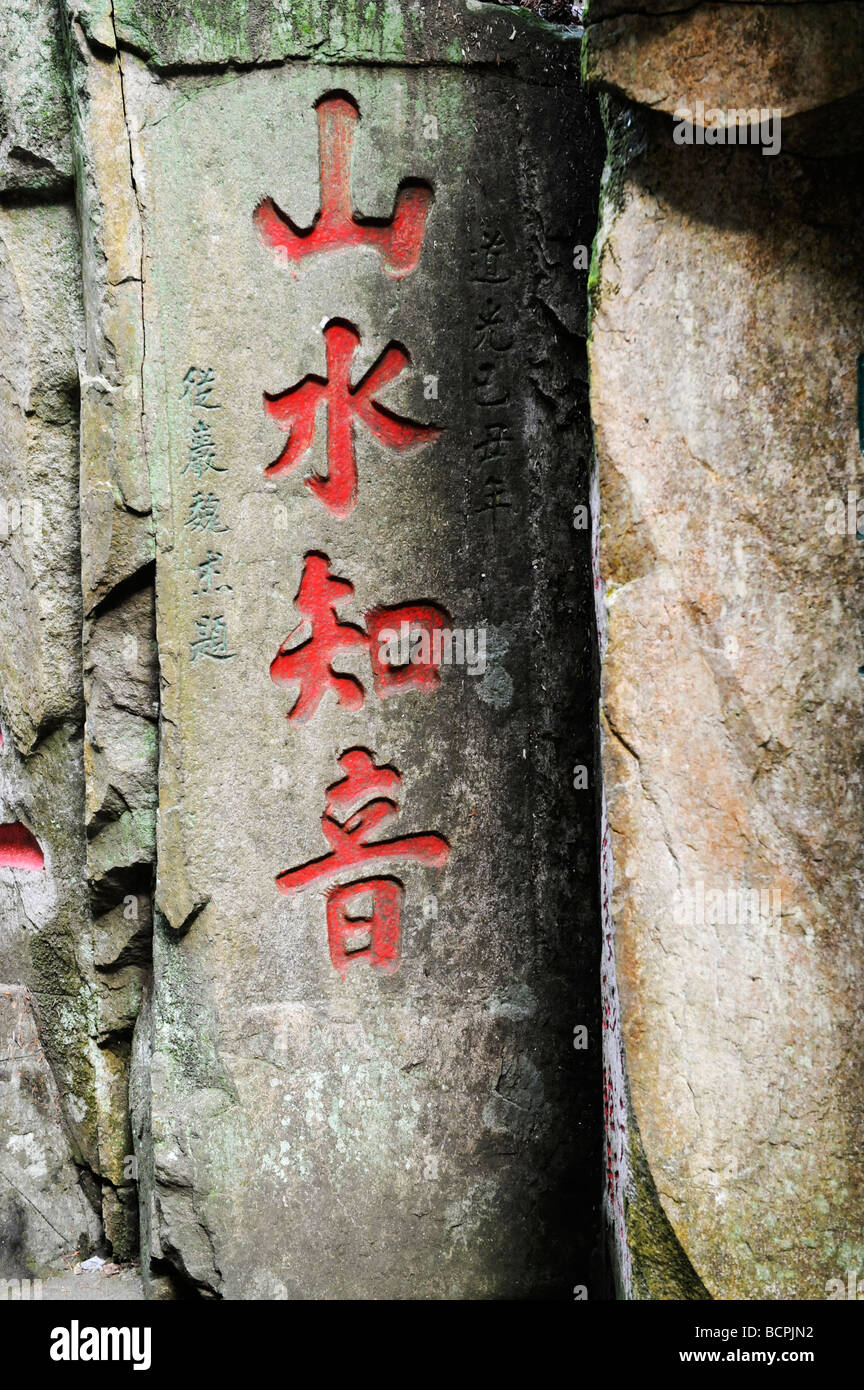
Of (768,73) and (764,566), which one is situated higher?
(768,73)

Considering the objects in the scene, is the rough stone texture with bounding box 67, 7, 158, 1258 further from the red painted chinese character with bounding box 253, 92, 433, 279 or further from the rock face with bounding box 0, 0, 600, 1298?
the red painted chinese character with bounding box 253, 92, 433, 279

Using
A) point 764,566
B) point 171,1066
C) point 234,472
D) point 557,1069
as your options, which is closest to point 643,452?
point 764,566

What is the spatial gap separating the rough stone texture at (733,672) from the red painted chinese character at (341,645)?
0.77 m

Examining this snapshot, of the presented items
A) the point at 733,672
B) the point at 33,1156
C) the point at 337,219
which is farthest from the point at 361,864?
the point at 337,219

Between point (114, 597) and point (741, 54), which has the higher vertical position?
point (741, 54)

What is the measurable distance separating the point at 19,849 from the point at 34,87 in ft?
7.91

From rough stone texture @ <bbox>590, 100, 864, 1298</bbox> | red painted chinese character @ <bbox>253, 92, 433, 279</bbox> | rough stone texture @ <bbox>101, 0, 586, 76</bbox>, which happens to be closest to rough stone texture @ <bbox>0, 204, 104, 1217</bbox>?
rough stone texture @ <bbox>101, 0, 586, 76</bbox>

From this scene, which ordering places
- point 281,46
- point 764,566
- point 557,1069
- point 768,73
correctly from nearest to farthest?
point 768,73
point 764,566
point 281,46
point 557,1069

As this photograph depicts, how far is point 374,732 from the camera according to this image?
388 centimetres

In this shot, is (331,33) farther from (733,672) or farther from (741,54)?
(733,672)

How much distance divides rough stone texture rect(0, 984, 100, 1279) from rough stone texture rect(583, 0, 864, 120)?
335 cm

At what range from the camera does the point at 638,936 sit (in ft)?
10.7

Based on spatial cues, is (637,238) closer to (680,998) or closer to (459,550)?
(459,550)

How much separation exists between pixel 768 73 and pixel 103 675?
2.43 m
